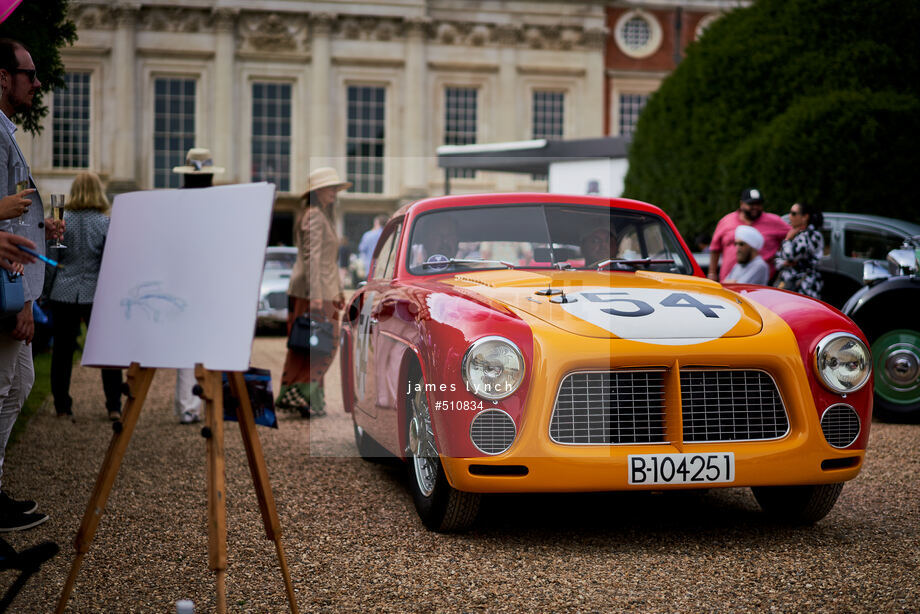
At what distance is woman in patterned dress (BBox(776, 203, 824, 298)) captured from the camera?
7.95 m

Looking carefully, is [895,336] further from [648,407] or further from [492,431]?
[492,431]

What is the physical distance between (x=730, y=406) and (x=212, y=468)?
6.97 feet

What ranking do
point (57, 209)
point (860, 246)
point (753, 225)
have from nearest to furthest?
point (57, 209) → point (753, 225) → point (860, 246)

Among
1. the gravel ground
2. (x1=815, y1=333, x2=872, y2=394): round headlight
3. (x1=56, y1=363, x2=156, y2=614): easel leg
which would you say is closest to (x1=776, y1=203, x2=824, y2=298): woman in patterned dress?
the gravel ground

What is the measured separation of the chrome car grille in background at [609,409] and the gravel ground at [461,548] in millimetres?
489

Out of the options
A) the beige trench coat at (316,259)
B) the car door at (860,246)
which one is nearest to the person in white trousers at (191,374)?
the beige trench coat at (316,259)

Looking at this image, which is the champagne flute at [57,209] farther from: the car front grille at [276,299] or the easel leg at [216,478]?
the car front grille at [276,299]

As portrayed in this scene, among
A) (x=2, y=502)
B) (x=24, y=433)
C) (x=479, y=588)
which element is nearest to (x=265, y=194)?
(x=479, y=588)

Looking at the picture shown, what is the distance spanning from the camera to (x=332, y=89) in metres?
35.4

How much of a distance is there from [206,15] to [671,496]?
1308 inches

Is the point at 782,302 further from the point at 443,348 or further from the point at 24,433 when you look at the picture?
the point at 24,433

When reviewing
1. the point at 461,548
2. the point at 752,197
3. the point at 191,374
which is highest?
the point at 752,197

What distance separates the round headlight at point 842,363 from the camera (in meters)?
4.01

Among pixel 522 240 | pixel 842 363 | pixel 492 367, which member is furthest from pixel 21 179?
pixel 842 363
